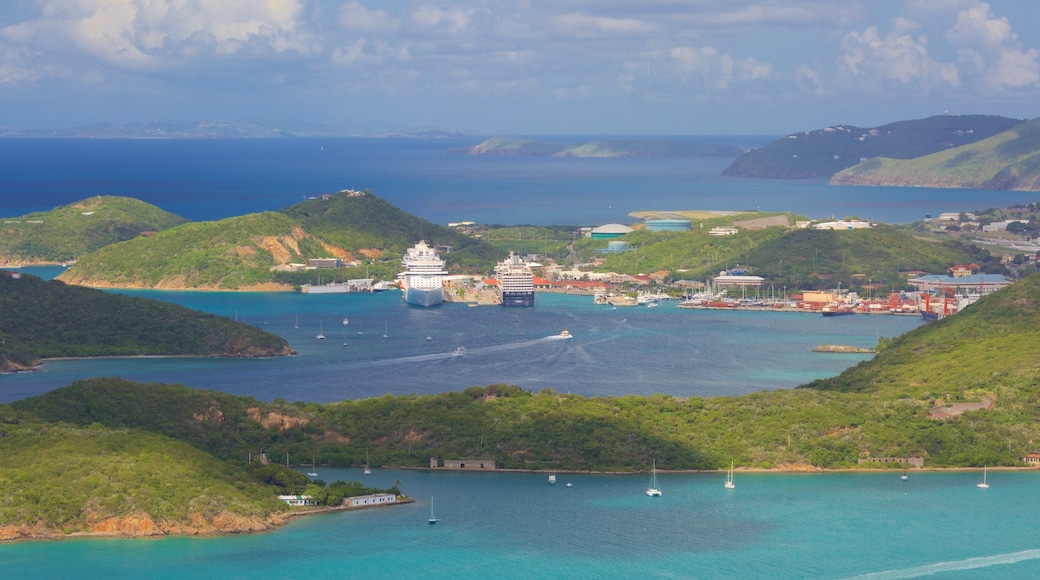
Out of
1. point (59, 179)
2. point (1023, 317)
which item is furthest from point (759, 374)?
point (59, 179)

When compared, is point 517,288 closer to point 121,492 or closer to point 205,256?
point 205,256

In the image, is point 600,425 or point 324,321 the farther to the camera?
point 324,321

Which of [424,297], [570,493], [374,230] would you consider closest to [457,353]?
[424,297]

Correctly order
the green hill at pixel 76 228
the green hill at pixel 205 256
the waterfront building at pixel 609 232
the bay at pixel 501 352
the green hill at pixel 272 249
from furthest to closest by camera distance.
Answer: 1. the waterfront building at pixel 609 232
2. the green hill at pixel 76 228
3. the green hill at pixel 272 249
4. the green hill at pixel 205 256
5. the bay at pixel 501 352

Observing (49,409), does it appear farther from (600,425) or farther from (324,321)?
(324,321)

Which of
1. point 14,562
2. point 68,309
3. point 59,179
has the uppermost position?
point 59,179

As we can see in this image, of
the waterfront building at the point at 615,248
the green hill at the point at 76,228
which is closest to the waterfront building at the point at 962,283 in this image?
the waterfront building at the point at 615,248

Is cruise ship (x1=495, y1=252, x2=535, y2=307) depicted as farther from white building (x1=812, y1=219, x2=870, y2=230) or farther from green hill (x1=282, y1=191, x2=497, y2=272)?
white building (x1=812, y1=219, x2=870, y2=230)

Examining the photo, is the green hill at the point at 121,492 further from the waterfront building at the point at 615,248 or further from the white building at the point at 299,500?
the waterfront building at the point at 615,248
